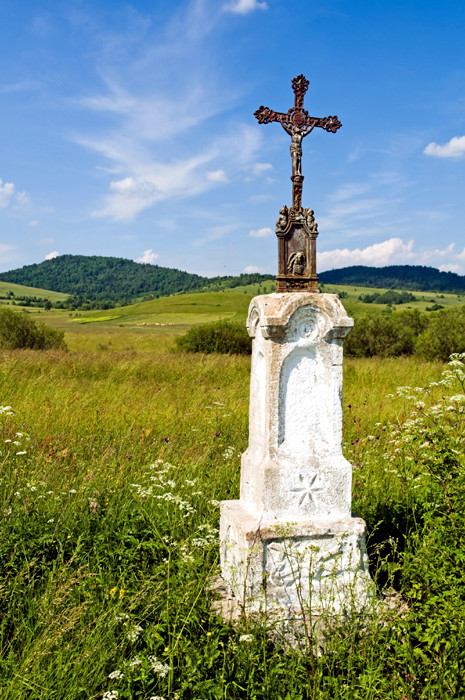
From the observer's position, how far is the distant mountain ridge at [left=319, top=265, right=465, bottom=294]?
13688 cm

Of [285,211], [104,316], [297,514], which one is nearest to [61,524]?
[297,514]

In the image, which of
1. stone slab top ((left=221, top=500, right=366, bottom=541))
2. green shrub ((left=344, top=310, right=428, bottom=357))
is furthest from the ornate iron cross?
green shrub ((left=344, top=310, right=428, bottom=357))

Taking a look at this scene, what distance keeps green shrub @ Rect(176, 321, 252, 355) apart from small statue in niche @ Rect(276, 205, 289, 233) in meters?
12.8

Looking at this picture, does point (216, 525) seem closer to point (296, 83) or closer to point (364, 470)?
point (364, 470)

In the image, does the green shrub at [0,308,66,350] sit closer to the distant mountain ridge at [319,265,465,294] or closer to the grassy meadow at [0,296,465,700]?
the grassy meadow at [0,296,465,700]

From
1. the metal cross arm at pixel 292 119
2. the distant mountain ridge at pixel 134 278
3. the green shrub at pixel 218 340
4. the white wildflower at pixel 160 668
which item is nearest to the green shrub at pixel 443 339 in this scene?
the green shrub at pixel 218 340

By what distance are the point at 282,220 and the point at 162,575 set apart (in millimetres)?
2514

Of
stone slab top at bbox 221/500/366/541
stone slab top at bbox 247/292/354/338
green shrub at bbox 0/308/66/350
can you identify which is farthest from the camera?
green shrub at bbox 0/308/66/350

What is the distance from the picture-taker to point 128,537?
3512mm

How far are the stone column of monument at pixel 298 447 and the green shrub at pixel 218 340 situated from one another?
1281 cm

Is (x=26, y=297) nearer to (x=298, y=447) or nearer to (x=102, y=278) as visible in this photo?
(x=102, y=278)

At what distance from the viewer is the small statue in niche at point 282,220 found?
3.42m

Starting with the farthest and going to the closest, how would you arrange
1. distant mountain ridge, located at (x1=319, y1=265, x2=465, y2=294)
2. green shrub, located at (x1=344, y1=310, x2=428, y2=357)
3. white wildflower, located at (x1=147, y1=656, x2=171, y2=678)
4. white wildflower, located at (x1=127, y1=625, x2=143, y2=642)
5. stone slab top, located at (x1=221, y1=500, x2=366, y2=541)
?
1. distant mountain ridge, located at (x1=319, y1=265, x2=465, y2=294)
2. green shrub, located at (x1=344, y1=310, x2=428, y2=357)
3. stone slab top, located at (x1=221, y1=500, x2=366, y2=541)
4. white wildflower, located at (x1=127, y1=625, x2=143, y2=642)
5. white wildflower, located at (x1=147, y1=656, x2=171, y2=678)

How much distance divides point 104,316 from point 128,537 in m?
61.2
